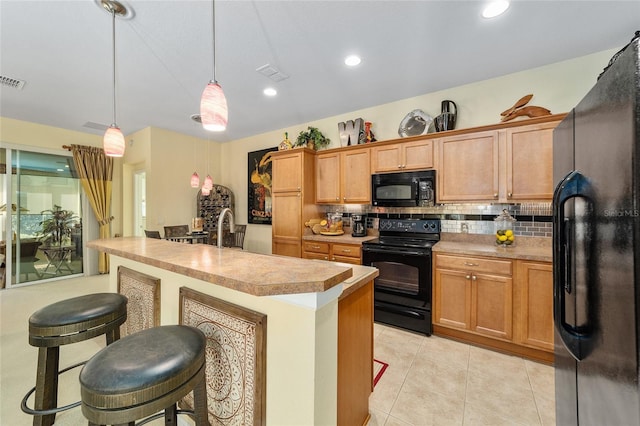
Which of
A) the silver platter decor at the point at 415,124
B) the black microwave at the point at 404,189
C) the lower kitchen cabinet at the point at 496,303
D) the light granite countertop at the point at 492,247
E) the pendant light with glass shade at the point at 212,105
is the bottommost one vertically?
the lower kitchen cabinet at the point at 496,303

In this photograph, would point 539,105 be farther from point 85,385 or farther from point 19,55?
point 19,55

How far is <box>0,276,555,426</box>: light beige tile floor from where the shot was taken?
1.68 metres

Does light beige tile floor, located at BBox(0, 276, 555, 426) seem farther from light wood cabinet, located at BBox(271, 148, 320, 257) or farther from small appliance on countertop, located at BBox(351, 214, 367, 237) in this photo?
light wood cabinet, located at BBox(271, 148, 320, 257)

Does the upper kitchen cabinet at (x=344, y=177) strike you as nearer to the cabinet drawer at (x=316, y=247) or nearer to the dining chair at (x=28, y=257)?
the cabinet drawer at (x=316, y=247)

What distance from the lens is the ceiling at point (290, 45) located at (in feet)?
6.25

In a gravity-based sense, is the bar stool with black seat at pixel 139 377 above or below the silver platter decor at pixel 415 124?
below

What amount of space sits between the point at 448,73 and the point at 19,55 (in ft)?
14.3

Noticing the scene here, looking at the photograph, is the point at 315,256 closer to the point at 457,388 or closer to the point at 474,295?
the point at 474,295

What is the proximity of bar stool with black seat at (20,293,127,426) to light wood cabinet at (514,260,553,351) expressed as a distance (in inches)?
122

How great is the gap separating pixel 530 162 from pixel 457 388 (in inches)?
85.2

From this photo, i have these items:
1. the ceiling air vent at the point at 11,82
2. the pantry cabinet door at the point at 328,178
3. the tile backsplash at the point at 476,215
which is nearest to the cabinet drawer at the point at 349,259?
the tile backsplash at the point at 476,215

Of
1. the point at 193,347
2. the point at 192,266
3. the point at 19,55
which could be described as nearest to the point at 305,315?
the point at 193,347

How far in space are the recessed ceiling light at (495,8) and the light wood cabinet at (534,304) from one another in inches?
80.5

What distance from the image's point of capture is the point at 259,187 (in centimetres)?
508
